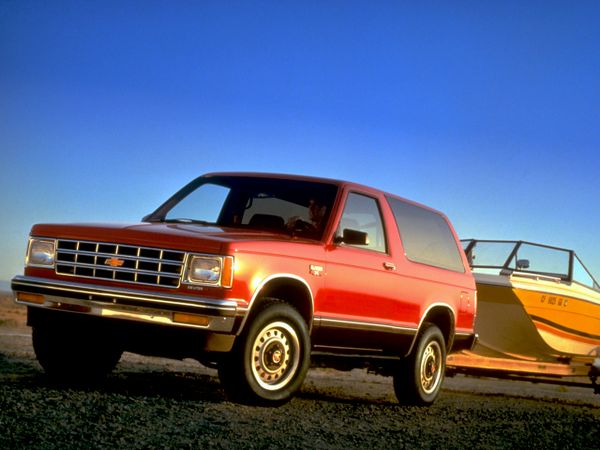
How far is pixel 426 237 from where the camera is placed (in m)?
10.6

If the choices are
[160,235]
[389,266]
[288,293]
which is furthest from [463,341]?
[160,235]

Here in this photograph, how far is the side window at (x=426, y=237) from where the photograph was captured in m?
10.1

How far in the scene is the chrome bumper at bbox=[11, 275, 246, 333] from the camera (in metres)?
7.36

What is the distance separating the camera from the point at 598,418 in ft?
34.1

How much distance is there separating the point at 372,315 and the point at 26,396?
353 centimetres

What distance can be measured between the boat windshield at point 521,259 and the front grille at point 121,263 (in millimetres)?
7587

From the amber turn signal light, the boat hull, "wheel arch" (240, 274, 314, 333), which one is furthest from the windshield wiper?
the boat hull

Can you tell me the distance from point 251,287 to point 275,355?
2.24ft

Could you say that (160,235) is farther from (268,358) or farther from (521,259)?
(521,259)

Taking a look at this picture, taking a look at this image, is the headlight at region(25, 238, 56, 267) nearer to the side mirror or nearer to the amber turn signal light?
the amber turn signal light

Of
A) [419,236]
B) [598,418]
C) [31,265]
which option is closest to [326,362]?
[419,236]

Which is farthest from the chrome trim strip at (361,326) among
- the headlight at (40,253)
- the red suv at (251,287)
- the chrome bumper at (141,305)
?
the headlight at (40,253)

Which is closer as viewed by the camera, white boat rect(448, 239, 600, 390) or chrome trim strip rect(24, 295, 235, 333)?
chrome trim strip rect(24, 295, 235, 333)

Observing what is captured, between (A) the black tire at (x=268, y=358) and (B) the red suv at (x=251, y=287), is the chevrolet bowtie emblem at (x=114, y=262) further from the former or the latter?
(A) the black tire at (x=268, y=358)
